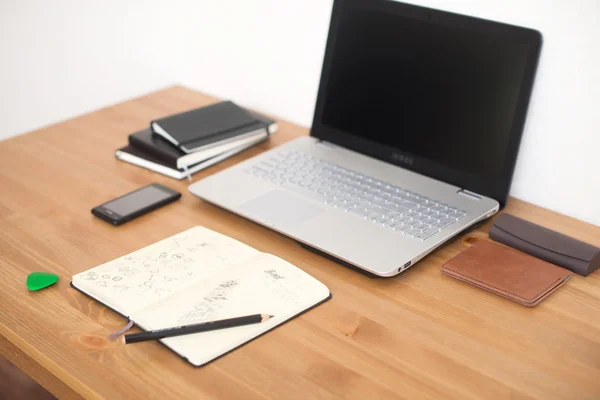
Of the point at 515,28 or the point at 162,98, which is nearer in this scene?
the point at 515,28

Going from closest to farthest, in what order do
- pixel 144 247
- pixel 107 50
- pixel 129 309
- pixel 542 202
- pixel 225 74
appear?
pixel 129 309 < pixel 144 247 < pixel 542 202 < pixel 225 74 < pixel 107 50

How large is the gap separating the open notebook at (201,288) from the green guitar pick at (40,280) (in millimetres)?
34

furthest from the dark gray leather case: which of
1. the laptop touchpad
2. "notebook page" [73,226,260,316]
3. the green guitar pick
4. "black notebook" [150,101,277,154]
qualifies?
the green guitar pick

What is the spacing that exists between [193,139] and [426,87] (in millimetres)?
443

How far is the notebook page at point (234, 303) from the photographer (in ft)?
2.90

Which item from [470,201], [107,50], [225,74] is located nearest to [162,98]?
[225,74]

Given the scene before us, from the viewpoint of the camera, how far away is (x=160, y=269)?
103 cm

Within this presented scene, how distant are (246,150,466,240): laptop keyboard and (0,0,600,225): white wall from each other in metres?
0.20

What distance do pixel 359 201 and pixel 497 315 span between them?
0.32 meters

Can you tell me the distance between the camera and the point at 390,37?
125 cm

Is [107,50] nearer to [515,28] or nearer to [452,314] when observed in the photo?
[515,28]

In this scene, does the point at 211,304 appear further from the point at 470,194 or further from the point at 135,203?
the point at 470,194

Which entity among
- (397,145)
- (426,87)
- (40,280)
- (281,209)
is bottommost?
(40,280)

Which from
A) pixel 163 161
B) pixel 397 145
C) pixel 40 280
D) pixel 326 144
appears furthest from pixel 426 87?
pixel 40 280
